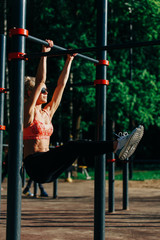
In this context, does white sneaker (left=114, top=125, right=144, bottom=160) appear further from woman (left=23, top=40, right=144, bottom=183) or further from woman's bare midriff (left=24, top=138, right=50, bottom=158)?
woman's bare midriff (left=24, top=138, right=50, bottom=158)

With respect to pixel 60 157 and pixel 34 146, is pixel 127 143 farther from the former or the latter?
pixel 34 146

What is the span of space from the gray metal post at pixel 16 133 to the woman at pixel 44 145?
18 centimetres

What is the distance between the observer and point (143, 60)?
1886cm

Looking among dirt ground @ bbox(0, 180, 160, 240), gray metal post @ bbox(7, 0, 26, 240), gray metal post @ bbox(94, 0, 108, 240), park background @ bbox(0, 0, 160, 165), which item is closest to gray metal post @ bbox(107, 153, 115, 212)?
dirt ground @ bbox(0, 180, 160, 240)

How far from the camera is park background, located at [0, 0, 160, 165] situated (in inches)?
646

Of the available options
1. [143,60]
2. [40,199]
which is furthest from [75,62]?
[40,199]

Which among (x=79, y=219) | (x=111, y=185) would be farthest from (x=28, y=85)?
(x=111, y=185)

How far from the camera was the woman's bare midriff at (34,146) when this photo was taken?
4055 mm

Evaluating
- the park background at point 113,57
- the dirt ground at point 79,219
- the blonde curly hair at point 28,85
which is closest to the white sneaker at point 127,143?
the blonde curly hair at point 28,85

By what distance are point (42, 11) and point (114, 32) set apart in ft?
10.8

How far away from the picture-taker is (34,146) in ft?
13.3

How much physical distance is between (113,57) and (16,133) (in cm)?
1479

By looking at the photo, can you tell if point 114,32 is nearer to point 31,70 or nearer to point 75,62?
point 75,62

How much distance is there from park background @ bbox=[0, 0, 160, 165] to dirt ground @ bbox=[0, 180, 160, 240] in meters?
6.62
